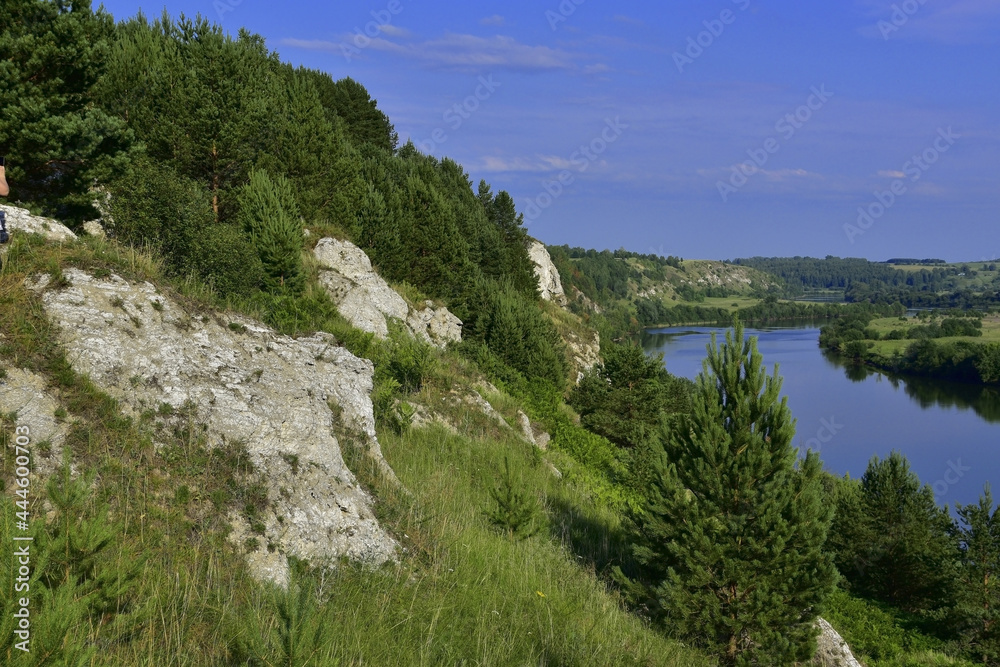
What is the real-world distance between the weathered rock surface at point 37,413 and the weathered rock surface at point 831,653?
10.2 meters

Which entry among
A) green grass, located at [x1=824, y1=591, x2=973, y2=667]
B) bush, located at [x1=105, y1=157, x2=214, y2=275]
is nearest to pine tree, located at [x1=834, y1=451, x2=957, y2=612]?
green grass, located at [x1=824, y1=591, x2=973, y2=667]

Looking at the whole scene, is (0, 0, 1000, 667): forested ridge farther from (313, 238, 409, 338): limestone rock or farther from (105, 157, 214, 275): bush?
(313, 238, 409, 338): limestone rock

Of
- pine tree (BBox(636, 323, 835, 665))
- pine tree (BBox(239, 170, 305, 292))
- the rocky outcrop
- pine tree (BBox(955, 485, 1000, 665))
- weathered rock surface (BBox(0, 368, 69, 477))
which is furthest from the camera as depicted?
the rocky outcrop

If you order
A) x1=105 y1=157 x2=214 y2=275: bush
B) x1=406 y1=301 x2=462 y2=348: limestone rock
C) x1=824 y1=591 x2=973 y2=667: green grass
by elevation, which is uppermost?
x1=105 y1=157 x2=214 y2=275: bush

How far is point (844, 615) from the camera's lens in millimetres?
22391

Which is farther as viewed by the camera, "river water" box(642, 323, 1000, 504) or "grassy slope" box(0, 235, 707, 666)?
"river water" box(642, 323, 1000, 504)

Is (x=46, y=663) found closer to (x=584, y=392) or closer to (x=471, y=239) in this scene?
(x=584, y=392)

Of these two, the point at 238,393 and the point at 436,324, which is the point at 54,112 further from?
the point at 436,324

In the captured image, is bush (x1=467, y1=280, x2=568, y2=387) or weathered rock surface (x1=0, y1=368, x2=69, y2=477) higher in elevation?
bush (x1=467, y1=280, x2=568, y2=387)

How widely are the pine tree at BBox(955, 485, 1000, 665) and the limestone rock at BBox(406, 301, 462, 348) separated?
2101 cm

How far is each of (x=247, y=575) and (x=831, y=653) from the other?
29.3 feet

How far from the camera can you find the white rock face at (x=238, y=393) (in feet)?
19.5

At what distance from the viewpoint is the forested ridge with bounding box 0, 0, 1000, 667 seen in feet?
14.0

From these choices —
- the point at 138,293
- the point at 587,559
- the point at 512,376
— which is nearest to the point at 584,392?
the point at 512,376
